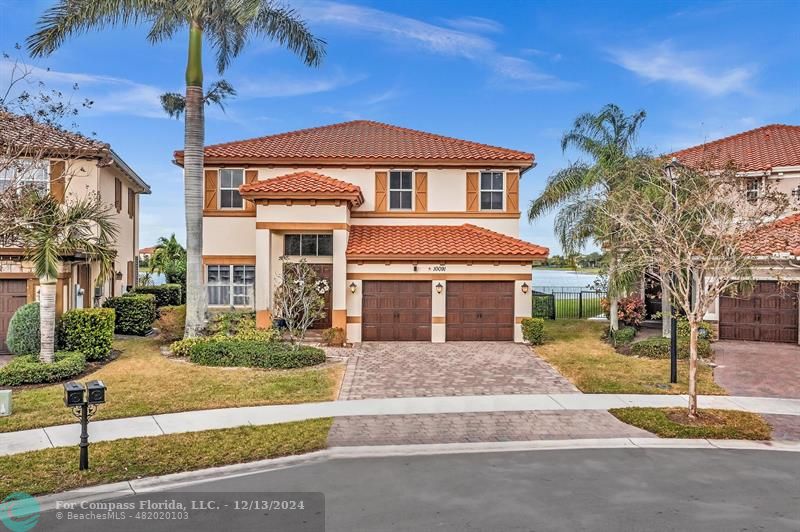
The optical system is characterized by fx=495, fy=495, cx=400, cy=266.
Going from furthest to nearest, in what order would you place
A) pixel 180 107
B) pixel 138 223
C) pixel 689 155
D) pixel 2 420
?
pixel 138 223 → pixel 689 155 → pixel 180 107 → pixel 2 420

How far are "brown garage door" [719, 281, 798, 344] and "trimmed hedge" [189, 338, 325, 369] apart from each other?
15.0 m

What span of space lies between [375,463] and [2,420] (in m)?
7.16

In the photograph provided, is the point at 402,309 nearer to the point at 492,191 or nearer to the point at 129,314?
the point at 492,191

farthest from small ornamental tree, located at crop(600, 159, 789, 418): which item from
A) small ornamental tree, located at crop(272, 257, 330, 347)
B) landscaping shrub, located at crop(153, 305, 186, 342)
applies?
landscaping shrub, located at crop(153, 305, 186, 342)

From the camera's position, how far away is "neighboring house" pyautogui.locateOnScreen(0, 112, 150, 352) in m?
13.2

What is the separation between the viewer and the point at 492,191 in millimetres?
20578

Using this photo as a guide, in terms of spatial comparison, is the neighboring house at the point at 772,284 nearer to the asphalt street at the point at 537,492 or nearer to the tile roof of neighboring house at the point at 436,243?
the tile roof of neighboring house at the point at 436,243

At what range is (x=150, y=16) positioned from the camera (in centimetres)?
1548

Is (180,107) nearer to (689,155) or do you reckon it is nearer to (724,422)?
(724,422)

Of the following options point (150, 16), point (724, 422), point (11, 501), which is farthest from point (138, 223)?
point (724, 422)

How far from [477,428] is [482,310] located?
31.4ft

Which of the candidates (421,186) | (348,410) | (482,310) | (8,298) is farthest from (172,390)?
(421,186)

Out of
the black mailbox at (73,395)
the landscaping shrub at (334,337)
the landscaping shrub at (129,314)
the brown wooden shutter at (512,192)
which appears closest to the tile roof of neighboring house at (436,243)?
the brown wooden shutter at (512,192)

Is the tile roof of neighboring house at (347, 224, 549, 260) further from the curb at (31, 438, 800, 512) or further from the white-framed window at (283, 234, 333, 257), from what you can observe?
the curb at (31, 438, 800, 512)
